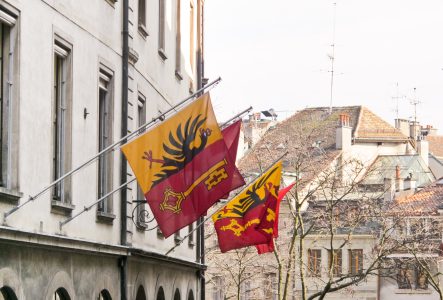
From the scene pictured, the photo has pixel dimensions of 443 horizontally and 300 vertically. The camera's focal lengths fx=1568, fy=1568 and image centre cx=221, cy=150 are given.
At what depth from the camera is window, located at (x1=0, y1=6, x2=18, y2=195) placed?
1875cm

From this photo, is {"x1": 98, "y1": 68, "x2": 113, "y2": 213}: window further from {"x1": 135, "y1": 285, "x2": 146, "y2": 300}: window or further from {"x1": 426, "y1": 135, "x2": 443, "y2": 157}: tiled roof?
{"x1": 426, "y1": 135, "x2": 443, "y2": 157}: tiled roof

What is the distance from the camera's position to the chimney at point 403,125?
12612 centimetres

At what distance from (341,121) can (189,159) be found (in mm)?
87111

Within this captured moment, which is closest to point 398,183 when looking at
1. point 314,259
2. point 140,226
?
point 314,259

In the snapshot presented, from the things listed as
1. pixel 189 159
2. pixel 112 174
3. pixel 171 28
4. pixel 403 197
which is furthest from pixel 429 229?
pixel 189 159

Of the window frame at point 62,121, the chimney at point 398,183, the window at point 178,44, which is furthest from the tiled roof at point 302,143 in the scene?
the window frame at point 62,121

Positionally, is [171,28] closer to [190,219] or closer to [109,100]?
[109,100]

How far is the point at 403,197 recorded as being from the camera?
311 feet

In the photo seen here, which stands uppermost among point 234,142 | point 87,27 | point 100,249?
point 87,27

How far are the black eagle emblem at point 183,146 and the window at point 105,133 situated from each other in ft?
15.8

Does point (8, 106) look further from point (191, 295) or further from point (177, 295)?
point (191, 295)

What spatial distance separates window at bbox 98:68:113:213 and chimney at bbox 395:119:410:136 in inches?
3923

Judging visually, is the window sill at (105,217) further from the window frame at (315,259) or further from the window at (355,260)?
the window at (355,260)

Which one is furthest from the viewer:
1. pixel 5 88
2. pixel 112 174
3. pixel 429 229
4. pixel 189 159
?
pixel 429 229
